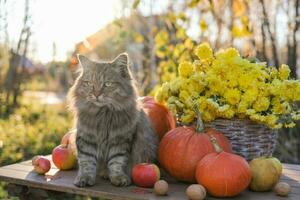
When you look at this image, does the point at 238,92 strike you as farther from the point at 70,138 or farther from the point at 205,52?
the point at 70,138

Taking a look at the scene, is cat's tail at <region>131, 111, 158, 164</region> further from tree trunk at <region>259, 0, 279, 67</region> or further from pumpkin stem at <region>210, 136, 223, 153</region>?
tree trunk at <region>259, 0, 279, 67</region>

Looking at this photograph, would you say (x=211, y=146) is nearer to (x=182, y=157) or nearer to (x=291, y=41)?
(x=182, y=157)

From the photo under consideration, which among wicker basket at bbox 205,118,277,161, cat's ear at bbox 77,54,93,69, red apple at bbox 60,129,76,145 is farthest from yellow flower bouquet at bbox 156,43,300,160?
red apple at bbox 60,129,76,145

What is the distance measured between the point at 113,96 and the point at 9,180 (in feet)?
2.57

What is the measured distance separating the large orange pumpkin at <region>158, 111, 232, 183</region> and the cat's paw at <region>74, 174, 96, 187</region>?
42cm

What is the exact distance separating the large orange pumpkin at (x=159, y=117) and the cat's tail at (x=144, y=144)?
25 centimetres

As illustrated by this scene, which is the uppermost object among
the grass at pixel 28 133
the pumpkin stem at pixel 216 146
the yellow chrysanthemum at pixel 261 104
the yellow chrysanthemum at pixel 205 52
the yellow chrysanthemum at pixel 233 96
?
the yellow chrysanthemum at pixel 205 52

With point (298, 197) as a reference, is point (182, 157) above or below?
above

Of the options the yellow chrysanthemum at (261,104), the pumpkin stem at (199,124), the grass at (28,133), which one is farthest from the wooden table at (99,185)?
the grass at (28,133)

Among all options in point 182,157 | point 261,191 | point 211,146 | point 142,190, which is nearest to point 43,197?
point 142,190

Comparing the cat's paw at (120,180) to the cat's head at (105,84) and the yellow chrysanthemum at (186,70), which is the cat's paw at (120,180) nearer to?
the cat's head at (105,84)

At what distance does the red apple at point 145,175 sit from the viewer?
2201 millimetres

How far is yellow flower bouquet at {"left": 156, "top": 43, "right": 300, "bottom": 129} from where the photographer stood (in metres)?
2.35

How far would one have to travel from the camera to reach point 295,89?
238 cm
